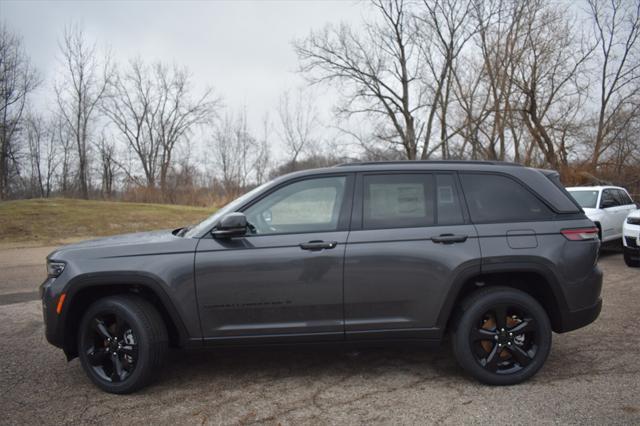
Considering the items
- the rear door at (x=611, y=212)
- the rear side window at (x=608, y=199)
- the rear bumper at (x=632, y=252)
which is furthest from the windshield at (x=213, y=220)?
the rear side window at (x=608, y=199)

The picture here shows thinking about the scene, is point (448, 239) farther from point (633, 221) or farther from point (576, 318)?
point (633, 221)

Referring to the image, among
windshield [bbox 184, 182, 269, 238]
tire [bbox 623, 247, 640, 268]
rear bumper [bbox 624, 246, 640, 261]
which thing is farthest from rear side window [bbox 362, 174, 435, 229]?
tire [bbox 623, 247, 640, 268]

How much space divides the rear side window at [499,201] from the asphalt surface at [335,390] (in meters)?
1.35

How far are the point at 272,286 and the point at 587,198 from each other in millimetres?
10175

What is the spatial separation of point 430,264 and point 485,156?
25206 mm

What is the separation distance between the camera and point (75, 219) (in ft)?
64.2

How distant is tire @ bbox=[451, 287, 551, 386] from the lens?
3.65 m

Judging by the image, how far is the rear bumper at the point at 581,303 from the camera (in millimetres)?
3705

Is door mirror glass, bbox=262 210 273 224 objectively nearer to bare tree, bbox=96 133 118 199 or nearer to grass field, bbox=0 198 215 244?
grass field, bbox=0 198 215 244

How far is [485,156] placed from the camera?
88.3 feet

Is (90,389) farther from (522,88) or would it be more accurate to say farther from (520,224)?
(522,88)

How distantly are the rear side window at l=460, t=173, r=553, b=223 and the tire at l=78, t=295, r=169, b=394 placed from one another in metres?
2.74

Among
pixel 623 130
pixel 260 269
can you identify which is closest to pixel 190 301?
pixel 260 269

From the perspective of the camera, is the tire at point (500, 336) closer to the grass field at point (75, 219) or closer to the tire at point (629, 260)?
the tire at point (629, 260)
